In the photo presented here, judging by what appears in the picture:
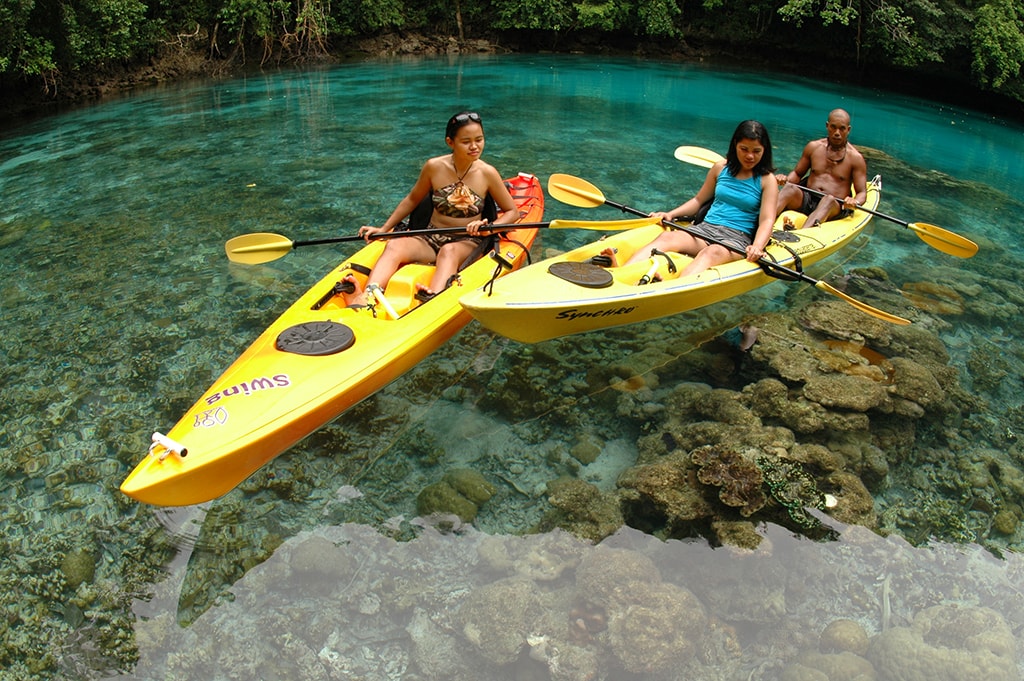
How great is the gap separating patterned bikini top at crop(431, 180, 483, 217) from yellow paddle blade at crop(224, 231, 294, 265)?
3.24 feet

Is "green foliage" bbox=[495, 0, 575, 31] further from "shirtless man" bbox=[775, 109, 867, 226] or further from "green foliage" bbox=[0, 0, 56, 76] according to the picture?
"shirtless man" bbox=[775, 109, 867, 226]

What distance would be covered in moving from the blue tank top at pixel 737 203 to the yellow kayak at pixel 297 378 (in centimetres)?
162

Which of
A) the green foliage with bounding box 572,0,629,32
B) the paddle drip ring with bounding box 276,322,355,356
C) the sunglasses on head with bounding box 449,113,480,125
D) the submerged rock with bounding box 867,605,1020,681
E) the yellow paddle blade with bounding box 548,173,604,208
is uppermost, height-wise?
the green foliage with bounding box 572,0,629,32

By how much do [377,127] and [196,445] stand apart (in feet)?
26.0

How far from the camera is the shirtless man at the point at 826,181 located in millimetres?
5742

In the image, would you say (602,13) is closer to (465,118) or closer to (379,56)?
(379,56)

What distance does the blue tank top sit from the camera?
4.66 meters

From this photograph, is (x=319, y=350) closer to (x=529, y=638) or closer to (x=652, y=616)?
(x=529, y=638)

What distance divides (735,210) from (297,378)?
10.4ft

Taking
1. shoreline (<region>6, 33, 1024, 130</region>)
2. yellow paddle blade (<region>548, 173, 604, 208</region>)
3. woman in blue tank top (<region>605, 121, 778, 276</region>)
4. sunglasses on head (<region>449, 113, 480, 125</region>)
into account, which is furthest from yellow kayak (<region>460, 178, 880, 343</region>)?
shoreline (<region>6, 33, 1024, 130</region>)

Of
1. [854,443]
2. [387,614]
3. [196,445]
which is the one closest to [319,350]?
[196,445]

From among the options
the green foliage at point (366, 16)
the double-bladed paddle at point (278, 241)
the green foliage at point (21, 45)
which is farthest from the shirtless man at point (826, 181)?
the green foliage at point (366, 16)

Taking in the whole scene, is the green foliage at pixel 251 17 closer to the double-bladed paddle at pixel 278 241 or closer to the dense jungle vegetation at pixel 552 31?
the dense jungle vegetation at pixel 552 31

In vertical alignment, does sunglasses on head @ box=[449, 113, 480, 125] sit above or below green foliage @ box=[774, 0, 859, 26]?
below
